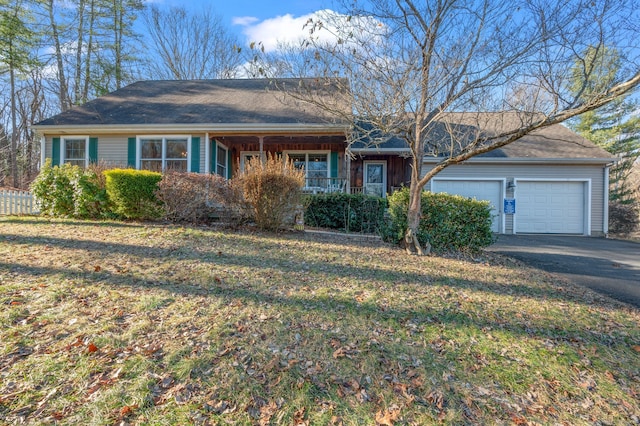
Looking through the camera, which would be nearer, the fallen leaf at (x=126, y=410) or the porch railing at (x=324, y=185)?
the fallen leaf at (x=126, y=410)

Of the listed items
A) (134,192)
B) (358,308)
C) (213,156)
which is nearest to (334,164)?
(213,156)

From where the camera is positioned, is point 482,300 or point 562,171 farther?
point 562,171

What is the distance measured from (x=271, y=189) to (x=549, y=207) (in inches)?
444

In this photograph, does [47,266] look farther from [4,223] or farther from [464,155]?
[464,155]

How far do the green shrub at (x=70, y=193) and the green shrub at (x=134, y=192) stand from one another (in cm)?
46

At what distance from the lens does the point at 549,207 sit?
39.9 feet

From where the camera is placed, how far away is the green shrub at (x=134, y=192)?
7.15 metres

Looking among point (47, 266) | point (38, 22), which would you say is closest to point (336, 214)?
point (47, 266)

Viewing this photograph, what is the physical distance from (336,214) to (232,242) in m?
4.00

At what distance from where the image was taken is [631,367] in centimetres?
274

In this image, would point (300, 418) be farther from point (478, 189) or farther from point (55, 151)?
point (55, 151)

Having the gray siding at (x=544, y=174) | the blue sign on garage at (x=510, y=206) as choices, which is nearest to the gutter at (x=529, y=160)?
the gray siding at (x=544, y=174)

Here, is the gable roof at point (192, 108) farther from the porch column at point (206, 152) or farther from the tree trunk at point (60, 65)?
the tree trunk at point (60, 65)

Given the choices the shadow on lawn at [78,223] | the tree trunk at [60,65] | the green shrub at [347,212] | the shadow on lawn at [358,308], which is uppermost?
the tree trunk at [60,65]
